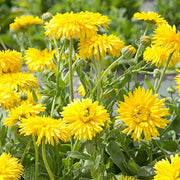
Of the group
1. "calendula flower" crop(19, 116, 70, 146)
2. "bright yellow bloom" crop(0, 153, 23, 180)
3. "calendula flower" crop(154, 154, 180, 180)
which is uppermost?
"calendula flower" crop(19, 116, 70, 146)

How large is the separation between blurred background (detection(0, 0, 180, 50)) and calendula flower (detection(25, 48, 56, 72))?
82.1 inches

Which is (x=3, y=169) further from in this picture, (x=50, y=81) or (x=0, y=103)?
(x=50, y=81)

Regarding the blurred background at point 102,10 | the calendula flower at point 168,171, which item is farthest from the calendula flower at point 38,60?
the blurred background at point 102,10

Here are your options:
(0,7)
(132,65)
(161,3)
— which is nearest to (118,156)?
(132,65)

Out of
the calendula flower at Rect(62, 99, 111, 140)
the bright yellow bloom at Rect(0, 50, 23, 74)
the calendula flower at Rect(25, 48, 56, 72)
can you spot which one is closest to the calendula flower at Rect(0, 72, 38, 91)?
the bright yellow bloom at Rect(0, 50, 23, 74)

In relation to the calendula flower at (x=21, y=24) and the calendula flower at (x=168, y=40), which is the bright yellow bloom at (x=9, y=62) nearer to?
the calendula flower at (x=21, y=24)

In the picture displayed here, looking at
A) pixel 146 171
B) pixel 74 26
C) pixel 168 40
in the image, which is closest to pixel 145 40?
pixel 168 40

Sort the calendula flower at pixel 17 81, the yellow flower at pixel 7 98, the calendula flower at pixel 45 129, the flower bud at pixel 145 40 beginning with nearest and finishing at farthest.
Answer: the calendula flower at pixel 45 129 < the yellow flower at pixel 7 98 < the calendula flower at pixel 17 81 < the flower bud at pixel 145 40

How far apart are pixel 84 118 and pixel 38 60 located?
1.60 feet

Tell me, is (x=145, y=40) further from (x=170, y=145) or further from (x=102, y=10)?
(x=102, y=10)

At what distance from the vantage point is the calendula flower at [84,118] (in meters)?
Result: 0.84

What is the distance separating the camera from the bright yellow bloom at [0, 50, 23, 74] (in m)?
1.08

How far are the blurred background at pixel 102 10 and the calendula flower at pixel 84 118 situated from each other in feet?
8.20

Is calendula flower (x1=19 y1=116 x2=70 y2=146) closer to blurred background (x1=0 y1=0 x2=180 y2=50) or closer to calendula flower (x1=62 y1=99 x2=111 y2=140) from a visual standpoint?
calendula flower (x1=62 y1=99 x2=111 y2=140)
